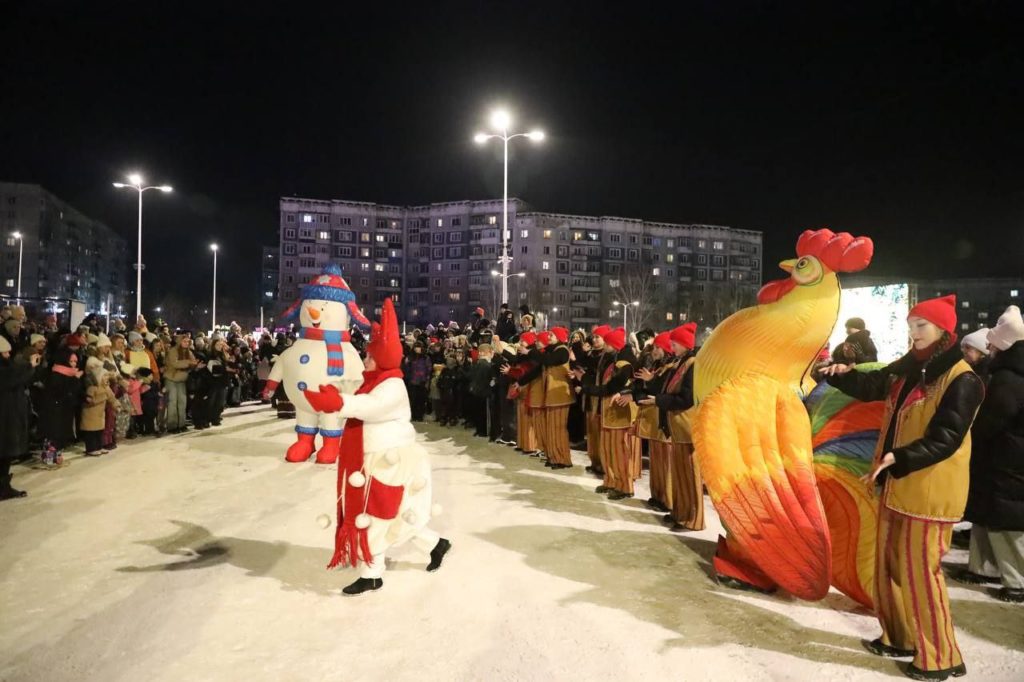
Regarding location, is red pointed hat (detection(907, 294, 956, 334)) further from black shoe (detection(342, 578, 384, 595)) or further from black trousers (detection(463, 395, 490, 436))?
black trousers (detection(463, 395, 490, 436))

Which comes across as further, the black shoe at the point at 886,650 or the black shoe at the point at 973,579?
the black shoe at the point at 973,579

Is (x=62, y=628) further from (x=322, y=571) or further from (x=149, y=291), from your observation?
(x=149, y=291)

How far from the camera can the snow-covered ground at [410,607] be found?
370 centimetres

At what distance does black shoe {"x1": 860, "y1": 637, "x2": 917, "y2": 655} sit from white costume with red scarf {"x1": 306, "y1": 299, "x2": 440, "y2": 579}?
319 centimetres

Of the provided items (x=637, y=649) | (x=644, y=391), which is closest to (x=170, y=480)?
(x=644, y=391)

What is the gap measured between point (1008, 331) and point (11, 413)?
32.0 feet

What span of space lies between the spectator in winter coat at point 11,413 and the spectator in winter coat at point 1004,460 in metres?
9.50

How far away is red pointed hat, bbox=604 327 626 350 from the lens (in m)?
8.12

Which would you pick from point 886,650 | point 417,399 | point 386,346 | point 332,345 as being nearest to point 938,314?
point 886,650

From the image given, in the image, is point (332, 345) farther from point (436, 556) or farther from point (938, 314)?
point (938, 314)

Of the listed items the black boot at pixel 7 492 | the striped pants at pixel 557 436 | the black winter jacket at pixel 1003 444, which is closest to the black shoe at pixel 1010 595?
the black winter jacket at pixel 1003 444

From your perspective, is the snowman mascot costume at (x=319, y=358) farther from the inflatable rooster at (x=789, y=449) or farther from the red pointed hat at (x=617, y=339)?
the inflatable rooster at (x=789, y=449)

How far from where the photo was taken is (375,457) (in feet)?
15.6

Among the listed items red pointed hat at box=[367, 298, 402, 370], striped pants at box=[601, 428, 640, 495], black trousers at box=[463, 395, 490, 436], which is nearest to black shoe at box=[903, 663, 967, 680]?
red pointed hat at box=[367, 298, 402, 370]
